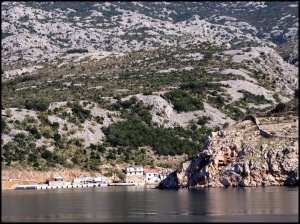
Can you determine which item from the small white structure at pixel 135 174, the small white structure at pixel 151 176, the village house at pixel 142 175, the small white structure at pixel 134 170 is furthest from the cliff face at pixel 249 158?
the small white structure at pixel 134 170

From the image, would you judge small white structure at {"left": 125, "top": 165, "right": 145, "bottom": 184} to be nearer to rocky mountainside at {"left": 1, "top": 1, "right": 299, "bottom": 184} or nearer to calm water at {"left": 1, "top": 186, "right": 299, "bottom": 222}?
rocky mountainside at {"left": 1, "top": 1, "right": 299, "bottom": 184}

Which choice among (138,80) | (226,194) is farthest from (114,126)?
(226,194)

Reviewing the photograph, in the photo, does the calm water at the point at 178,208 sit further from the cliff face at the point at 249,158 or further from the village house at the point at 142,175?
the village house at the point at 142,175

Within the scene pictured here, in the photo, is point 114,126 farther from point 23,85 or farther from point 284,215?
point 284,215

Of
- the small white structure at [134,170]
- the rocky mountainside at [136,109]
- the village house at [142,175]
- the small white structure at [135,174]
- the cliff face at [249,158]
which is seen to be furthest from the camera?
the rocky mountainside at [136,109]

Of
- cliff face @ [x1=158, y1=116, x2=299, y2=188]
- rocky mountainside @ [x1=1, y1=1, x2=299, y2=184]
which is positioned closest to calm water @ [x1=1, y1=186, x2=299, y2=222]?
cliff face @ [x1=158, y1=116, x2=299, y2=188]

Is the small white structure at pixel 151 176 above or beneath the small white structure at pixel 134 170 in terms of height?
beneath
